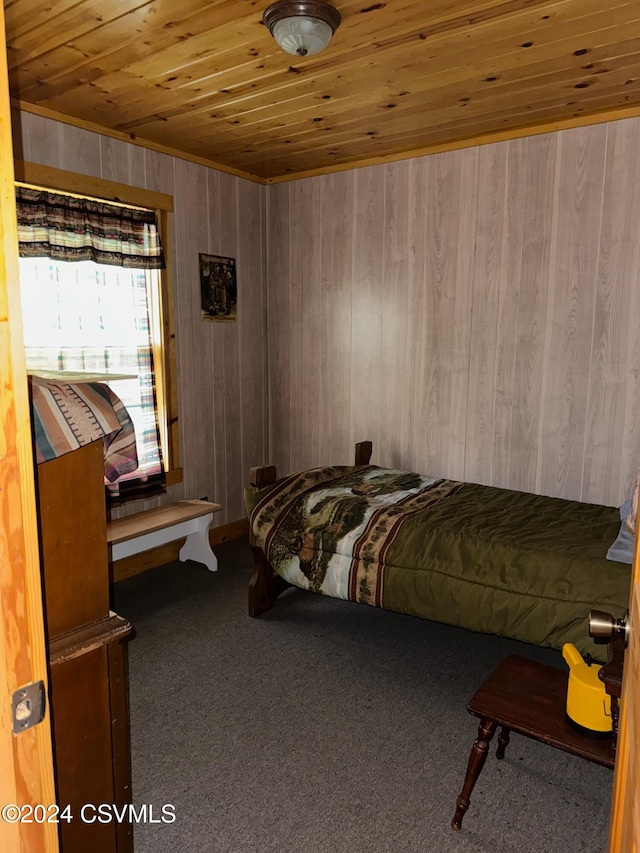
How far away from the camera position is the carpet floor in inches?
73.0

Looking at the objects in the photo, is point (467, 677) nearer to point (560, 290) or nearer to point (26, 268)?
point (560, 290)

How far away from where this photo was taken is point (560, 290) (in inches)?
134

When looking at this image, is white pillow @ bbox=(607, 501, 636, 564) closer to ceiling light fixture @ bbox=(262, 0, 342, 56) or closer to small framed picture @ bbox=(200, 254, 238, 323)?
ceiling light fixture @ bbox=(262, 0, 342, 56)

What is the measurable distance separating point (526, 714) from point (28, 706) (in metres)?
1.48

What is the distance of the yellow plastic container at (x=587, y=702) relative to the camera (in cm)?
170

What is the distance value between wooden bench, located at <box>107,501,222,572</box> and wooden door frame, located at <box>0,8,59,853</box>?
2429 millimetres

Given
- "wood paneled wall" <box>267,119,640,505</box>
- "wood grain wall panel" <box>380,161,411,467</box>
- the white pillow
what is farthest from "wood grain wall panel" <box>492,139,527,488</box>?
the white pillow

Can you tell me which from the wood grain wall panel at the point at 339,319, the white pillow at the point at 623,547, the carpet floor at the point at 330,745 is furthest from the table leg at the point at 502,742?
the wood grain wall panel at the point at 339,319

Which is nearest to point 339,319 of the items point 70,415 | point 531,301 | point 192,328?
point 192,328

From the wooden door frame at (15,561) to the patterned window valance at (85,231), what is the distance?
2590 millimetres

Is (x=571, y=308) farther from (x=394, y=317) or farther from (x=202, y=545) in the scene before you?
(x=202, y=545)

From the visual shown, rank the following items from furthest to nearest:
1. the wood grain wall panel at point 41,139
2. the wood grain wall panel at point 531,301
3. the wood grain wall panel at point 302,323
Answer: the wood grain wall panel at point 302,323 < the wood grain wall panel at point 531,301 < the wood grain wall panel at point 41,139

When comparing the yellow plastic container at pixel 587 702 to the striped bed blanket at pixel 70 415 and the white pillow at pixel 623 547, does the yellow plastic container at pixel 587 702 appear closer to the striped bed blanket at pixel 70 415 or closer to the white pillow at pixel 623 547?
the white pillow at pixel 623 547

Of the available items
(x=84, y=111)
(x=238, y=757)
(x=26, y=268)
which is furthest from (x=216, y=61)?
(x=238, y=757)
